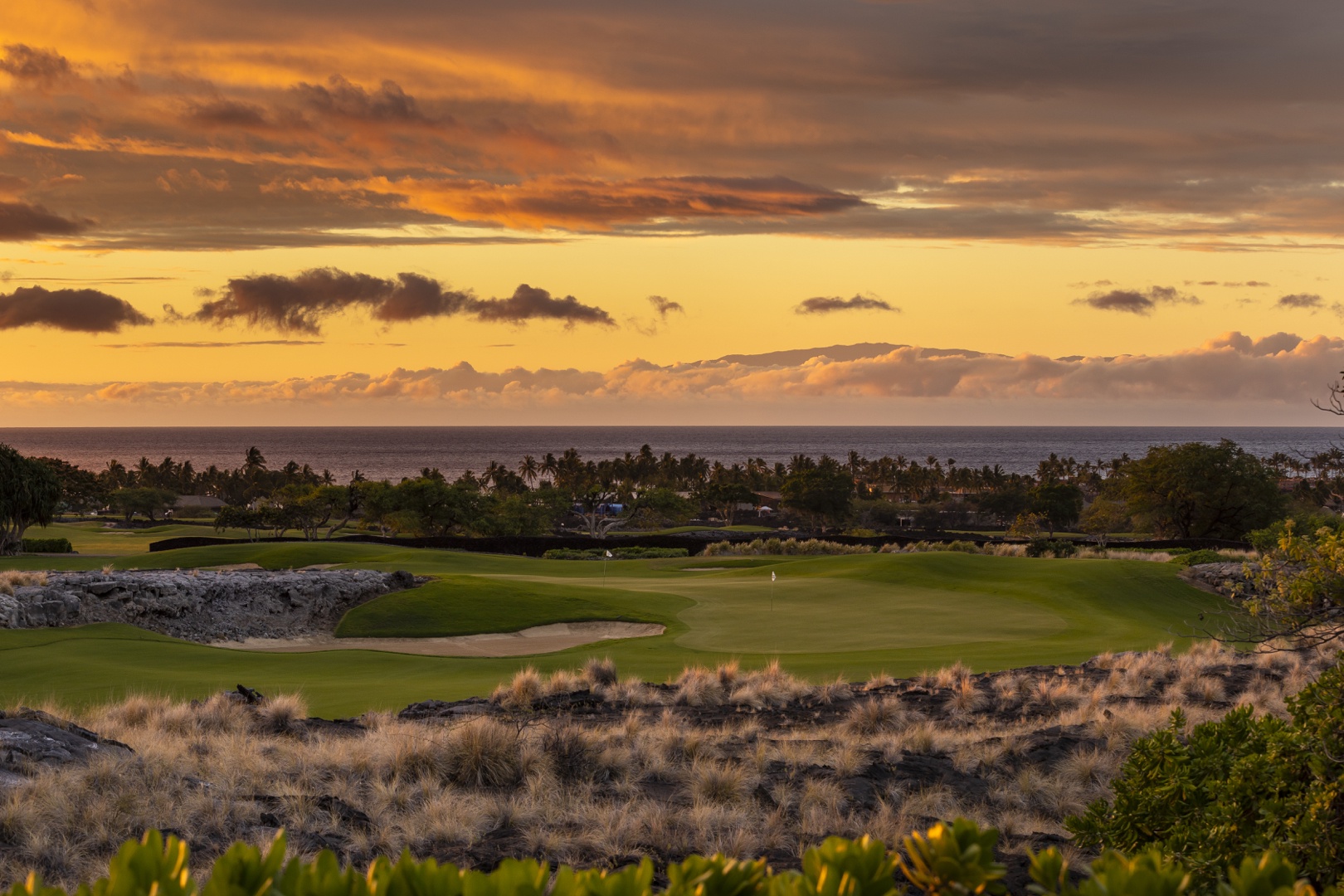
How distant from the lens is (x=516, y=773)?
9.45 meters

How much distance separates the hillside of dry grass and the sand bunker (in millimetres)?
8027

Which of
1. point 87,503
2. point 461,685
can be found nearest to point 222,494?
point 87,503

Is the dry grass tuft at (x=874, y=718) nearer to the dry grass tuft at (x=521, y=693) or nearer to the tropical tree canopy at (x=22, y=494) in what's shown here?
the dry grass tuft at (x=521, y=693)

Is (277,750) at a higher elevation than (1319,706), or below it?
below

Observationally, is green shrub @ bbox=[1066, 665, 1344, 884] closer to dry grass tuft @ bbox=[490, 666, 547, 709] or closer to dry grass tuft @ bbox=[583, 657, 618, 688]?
dry grass tuft @ bbox=[490, 666, 547, 709]

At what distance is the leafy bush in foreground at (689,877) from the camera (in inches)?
107

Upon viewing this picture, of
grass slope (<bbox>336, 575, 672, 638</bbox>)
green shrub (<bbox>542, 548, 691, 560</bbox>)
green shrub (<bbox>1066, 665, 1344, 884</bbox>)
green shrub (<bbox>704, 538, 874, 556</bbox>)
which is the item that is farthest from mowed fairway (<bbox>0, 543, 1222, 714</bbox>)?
green shrub (<bbox>1066, 665, 1344, 884</bbox>)

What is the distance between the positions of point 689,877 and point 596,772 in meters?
6.95

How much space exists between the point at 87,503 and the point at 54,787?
13097cm

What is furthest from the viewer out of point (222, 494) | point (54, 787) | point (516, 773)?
point (222, 494)

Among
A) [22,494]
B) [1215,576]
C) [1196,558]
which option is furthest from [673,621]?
[22,494]

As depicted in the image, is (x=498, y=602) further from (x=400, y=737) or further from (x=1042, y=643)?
(x=400, y=737)

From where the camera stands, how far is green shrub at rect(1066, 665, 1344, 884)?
5.30m

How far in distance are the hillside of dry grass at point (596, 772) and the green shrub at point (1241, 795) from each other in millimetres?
1577
